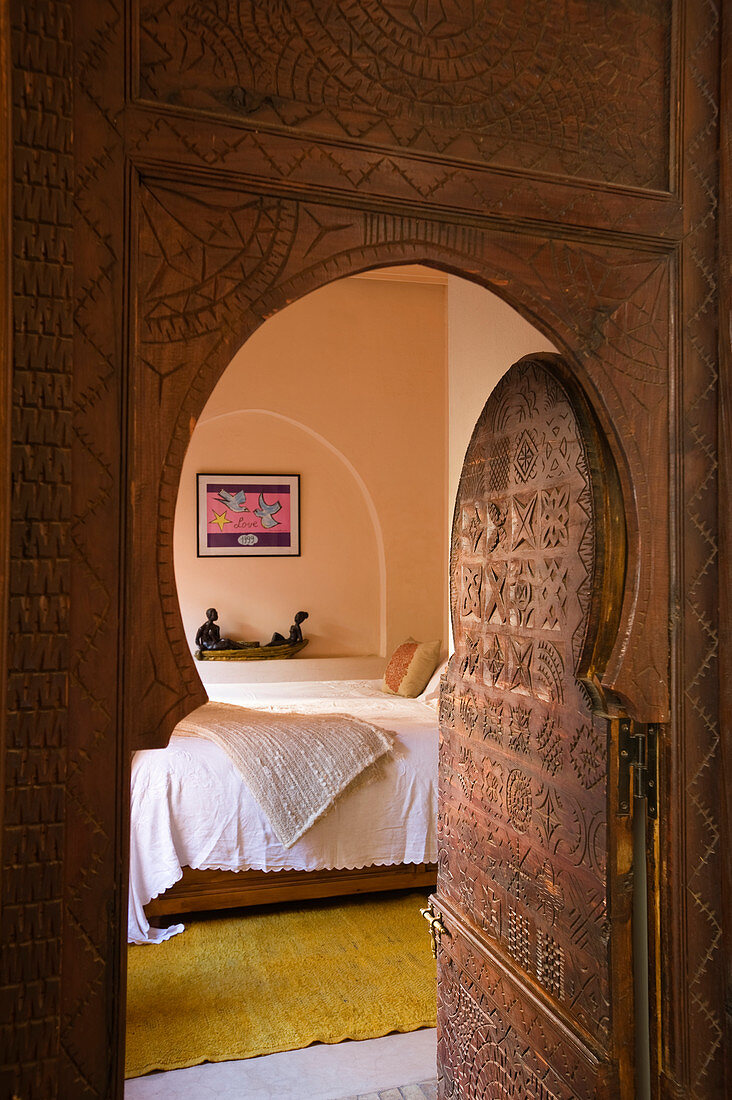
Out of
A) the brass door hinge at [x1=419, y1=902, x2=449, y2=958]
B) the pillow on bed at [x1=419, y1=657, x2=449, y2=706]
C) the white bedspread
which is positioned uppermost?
the pillow on bed at [x1=419, y1=657, x2=449, y2=706]

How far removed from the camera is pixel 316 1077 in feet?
8.57

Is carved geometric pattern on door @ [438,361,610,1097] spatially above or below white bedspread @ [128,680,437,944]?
above

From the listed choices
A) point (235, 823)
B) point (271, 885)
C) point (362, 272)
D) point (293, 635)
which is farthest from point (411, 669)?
point (362, 272)

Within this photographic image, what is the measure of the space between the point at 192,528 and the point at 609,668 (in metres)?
5.56

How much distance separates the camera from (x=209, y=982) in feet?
10.5

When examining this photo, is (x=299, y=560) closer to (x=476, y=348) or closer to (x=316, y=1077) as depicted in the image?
(x=476, y=348)

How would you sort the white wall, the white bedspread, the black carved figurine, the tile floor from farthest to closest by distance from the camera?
the black carved figurine < the white bedspread < the tile floor < the white wall

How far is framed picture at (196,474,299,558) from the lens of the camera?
669 centimetres

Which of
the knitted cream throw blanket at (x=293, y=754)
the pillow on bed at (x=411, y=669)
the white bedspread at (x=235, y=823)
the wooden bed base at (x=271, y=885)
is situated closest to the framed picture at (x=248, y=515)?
the pillow on bed at (x=411, y=669)

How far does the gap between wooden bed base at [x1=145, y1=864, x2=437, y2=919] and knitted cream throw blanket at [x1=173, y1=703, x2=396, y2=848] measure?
0.38 m

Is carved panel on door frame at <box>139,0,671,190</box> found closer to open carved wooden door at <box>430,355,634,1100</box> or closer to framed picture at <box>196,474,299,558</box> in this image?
open carved wooden door at <box>430,355,634,1100</box>

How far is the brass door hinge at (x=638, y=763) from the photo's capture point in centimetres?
145

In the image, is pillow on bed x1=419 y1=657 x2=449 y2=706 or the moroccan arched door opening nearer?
the moroccan arched door opening

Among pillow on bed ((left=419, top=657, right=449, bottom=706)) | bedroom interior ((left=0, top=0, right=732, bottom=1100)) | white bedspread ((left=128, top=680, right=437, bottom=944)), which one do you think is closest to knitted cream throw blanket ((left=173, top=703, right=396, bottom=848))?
white bedspread ((left=128, top=680, right=437, bottom=944))
